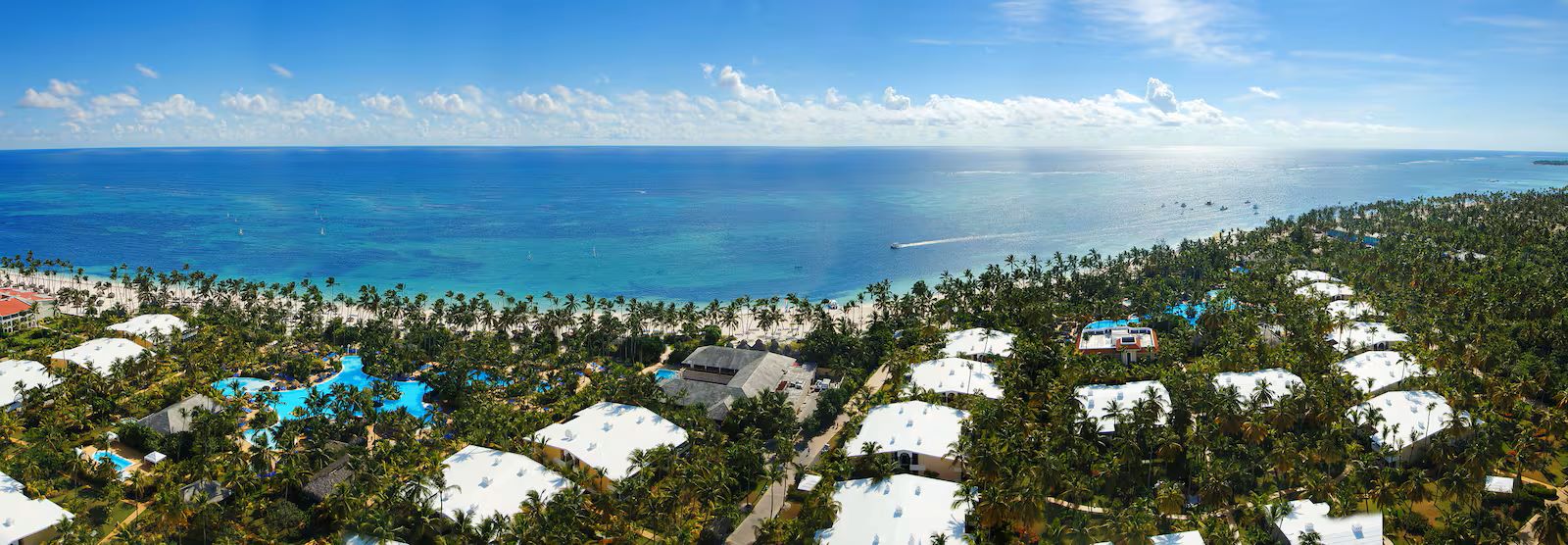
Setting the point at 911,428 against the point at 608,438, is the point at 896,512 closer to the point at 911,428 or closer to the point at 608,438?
the point at 911,428

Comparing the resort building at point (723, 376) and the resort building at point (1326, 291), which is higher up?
the resort building at point (1326, 291)

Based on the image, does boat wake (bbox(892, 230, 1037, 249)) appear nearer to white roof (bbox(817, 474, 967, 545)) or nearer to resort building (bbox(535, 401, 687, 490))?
resort building (bbox(535, 401, 687, 490))

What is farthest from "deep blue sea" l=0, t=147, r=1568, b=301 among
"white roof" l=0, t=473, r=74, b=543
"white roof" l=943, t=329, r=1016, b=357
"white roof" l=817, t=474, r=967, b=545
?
"white roof" l=0, t=473, r=74, b=543

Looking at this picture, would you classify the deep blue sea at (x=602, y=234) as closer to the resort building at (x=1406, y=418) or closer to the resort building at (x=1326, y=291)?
the resort building at (x=1326, y=291)

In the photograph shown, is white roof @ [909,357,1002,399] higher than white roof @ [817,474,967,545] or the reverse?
higher

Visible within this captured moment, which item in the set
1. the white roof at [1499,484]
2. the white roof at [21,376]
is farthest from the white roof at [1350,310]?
the white roof at [21,376]

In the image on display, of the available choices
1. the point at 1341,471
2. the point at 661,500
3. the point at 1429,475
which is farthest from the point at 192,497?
the point at 1429,475
